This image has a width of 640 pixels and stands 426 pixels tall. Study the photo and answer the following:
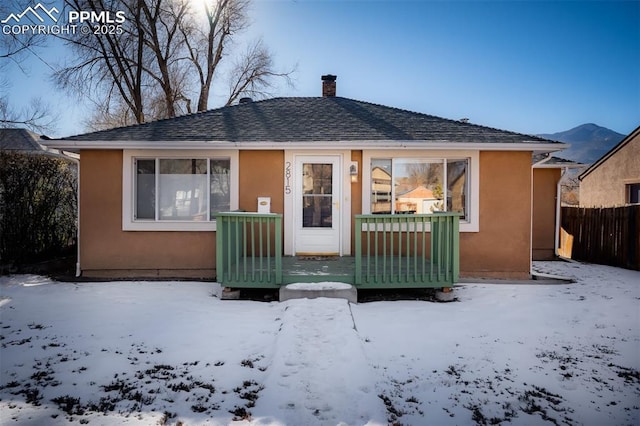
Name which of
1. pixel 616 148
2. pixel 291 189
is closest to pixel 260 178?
pixel 291 189

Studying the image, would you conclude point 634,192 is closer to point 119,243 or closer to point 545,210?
point 545,210

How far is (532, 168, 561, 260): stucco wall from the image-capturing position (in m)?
10.1

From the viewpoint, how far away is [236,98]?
20266mm

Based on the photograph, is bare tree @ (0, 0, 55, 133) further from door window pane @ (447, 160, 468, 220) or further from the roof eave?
door window pane @ (447, 160, 468, 220)

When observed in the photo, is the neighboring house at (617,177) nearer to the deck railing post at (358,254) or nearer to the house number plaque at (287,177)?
the deck railing post at (358,254)

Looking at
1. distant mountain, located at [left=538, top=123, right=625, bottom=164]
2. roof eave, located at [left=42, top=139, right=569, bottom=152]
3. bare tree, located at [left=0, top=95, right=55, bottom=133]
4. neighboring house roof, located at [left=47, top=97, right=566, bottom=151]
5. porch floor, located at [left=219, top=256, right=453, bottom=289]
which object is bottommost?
porch floor, located at [left=219, top=256, right=453, bottom=289]

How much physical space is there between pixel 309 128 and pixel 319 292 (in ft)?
12.7

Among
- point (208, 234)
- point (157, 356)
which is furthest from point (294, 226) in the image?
point (157, 356)

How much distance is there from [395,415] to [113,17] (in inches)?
714

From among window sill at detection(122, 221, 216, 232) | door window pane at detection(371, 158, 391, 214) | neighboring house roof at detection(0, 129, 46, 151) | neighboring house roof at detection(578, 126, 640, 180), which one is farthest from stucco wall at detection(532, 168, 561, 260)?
neighboring house roof at detection(0, 129, 46, 151)

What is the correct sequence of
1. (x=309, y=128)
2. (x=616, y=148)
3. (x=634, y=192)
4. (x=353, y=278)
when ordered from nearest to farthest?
1. (x=353, y=278)
2. (x=309, y=128)
3. (x=634, y=192)
4. (x=616, y=148)

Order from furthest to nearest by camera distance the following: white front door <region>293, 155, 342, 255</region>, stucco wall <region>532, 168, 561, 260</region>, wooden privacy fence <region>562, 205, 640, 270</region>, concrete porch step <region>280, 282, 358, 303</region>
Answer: stucco wall <region>532, 168, 561, 260</region>
wooden privacy fence <region>562, 205, 640, 270</region>
white front door <region>293, 155, 342, 255</region>
concrete porch step <region>280, 282, 358, 303</region>

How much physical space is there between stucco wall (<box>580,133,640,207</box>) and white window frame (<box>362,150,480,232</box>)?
35.5ft

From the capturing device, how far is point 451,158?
23.3ft
